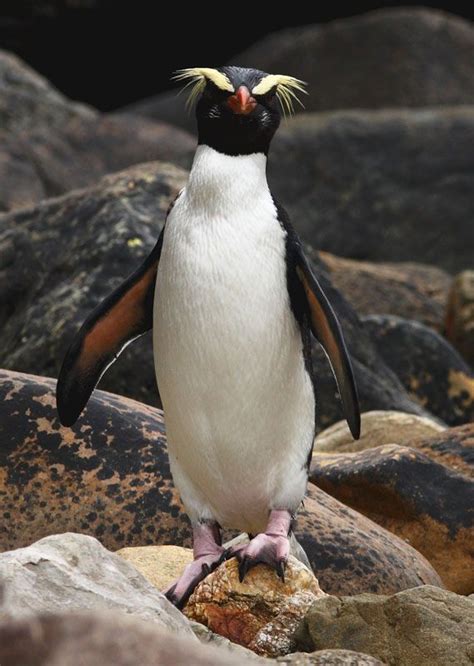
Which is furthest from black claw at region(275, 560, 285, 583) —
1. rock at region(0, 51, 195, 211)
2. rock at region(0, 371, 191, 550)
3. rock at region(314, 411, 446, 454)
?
rock at region(0, 51, 195, 211)

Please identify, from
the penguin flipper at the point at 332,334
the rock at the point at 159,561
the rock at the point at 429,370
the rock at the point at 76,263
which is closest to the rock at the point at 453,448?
the rock at the point at 76,263

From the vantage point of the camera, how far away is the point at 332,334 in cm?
449

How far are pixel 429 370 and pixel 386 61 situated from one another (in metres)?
7.39

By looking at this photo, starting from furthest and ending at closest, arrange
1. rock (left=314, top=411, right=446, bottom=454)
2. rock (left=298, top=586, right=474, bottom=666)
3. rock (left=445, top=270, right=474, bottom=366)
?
rock (left=445, top=270, right=474, bottom=366) → rock (left=314, top=411, right=446, bottom=454) → rock (left=298, top=586, right=474, bottom=666)

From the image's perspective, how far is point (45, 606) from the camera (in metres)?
2.98

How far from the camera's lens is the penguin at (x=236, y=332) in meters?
4.37

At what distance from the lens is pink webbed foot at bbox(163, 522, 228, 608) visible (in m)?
4.19

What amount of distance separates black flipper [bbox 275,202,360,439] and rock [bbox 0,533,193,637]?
129 centimetres

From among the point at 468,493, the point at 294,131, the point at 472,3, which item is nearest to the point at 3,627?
the point at 468,493

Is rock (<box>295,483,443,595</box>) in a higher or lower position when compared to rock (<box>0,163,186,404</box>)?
lower

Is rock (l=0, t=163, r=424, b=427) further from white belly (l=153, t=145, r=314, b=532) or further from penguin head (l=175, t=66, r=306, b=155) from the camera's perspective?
penguin head (l=175, t=66, r=306, b=155)

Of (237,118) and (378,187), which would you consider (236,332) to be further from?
(378,187)

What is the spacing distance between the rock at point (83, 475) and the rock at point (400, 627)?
1272mm

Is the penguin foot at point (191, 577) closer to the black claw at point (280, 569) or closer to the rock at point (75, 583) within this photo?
the black claw at point (280, 569)
